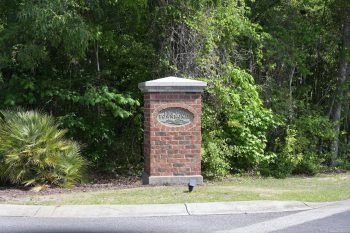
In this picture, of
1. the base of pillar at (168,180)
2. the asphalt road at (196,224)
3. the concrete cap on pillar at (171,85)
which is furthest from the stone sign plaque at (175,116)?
the asphalt road at (196,224)

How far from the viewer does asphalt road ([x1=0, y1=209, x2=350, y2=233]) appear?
8.33 meters

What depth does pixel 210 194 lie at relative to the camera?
36.8 feet

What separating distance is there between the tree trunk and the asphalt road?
955 cm

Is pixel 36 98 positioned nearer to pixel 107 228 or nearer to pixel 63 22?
pixel 63 22

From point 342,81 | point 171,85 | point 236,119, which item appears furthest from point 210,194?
point 342,81

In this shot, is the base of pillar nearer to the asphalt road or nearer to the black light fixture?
the black light fixture

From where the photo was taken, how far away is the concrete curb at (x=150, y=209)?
9.46 meters

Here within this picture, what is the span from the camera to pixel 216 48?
15711 mm

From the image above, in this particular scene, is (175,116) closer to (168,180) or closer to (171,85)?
(171,85)

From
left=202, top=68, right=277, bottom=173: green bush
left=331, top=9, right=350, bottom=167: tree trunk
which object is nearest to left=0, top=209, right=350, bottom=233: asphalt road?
left=202, top=68, right=277, bottom=173: green bush

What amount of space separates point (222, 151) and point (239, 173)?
3.96 ft

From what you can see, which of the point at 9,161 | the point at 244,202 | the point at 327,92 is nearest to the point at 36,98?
the point at 9,161

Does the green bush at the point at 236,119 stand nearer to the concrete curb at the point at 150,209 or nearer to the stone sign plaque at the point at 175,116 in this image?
the stone sign plaque at the point at 175,116

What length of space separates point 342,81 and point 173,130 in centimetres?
820
